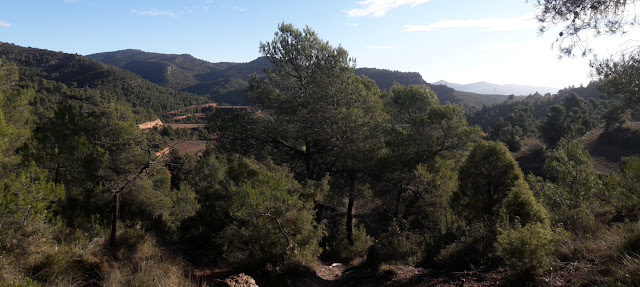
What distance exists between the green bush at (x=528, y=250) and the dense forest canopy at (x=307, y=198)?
0.02 meters

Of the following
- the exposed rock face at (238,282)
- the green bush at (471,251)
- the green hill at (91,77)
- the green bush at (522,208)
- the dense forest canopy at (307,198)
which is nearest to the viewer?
the dense forest canopy at (307,198)

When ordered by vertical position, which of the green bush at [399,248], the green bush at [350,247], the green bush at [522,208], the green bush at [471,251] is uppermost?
the green bush at [522,208]

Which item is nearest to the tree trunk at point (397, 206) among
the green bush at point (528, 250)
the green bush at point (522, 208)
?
the green bush at point (522, 208)

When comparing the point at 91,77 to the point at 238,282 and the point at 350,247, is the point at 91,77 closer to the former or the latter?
the point at 350,247

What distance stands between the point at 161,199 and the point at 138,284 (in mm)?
7255

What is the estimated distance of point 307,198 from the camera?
906 cm

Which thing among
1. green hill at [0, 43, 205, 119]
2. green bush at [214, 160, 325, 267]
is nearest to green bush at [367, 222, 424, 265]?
green bush at [214, 160, 325, 267]

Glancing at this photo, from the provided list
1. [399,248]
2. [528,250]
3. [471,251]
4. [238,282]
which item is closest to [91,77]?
[238,282]

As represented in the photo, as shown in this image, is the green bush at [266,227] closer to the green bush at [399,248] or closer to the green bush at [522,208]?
Answer: the green bush at [399,248]

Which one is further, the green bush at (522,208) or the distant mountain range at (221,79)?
the distant mountain range at (221,79)

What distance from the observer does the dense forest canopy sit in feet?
16.6

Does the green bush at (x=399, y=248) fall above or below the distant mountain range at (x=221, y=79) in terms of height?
below

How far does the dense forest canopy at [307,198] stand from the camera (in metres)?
5.06

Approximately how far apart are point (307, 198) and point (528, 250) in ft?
18.5
